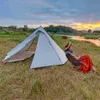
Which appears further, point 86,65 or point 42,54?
point 42,54

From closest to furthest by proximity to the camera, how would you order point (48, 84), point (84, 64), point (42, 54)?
1. point (48, 84)
2. point (84, 64)
3. point (42, 54)

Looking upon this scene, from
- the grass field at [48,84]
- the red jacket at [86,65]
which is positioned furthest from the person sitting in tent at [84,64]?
the grass field at [48,84]

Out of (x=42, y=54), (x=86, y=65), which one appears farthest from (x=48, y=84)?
(x=86, y=65)

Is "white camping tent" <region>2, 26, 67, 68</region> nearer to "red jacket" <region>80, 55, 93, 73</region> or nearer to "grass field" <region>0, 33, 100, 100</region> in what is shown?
"grass field" <region>0, 33, 100, 100</region>

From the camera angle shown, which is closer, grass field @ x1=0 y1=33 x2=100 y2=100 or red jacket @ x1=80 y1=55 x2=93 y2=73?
grass field @ x1=0 y1=33 x2=100 y2=100

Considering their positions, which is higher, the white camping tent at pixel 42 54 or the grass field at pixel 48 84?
the white camping tent at pixel 42 54

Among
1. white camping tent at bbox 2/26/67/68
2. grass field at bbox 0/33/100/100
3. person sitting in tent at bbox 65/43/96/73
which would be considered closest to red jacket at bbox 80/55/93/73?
person sitting in tent at bbox 65/43/96/73

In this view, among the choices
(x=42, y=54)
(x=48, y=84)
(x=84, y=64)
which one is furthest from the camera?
(x=42, y=54)

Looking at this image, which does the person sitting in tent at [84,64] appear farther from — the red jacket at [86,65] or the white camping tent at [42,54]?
the white camping tent at [42,54]

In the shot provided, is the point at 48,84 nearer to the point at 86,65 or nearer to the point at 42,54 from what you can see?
the point at 42,54

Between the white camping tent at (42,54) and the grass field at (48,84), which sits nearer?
the grass field at (48,84)

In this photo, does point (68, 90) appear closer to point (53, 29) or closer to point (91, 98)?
point (91, 98)

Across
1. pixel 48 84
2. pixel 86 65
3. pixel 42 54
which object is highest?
pixel 42 54

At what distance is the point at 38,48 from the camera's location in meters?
5.66
